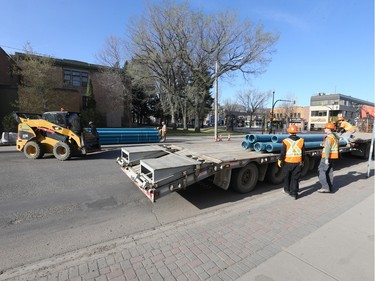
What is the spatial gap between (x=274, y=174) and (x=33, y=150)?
33.6ft

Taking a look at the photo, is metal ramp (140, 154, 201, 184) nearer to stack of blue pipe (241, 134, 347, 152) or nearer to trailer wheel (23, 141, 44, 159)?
stack of blue pipe (241, 134, 347, 152)

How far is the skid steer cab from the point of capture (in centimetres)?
976

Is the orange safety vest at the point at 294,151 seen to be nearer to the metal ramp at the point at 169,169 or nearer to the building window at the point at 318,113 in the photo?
the metal ramp at the point at 169,169

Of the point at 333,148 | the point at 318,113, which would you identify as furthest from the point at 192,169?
the point at 318,113

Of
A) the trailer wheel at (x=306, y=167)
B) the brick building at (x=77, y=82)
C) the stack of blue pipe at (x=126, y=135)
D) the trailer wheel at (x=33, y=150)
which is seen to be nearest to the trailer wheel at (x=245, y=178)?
the trailer wheel at (x=306, y=167)

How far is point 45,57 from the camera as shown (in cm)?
2139

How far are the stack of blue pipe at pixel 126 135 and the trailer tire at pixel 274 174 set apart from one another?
11.8m

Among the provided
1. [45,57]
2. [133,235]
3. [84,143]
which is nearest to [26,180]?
[84,143]

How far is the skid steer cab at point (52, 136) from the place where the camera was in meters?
9.76

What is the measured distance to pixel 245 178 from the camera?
225 inches

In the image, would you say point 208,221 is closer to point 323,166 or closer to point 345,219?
point 345,219

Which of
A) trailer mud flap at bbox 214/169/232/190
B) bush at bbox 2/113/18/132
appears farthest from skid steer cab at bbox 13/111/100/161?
bush at bbox 2/113/18/132

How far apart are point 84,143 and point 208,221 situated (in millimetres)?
7871

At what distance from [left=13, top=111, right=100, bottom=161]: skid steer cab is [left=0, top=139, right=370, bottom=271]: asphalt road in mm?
2309
